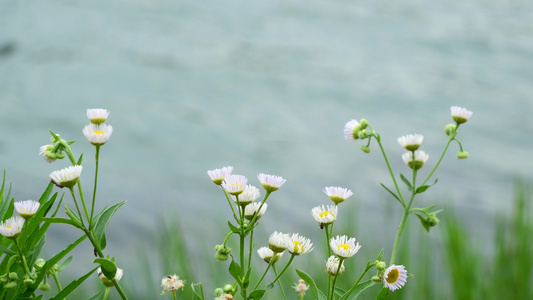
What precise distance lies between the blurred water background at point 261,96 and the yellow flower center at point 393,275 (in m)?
2.61

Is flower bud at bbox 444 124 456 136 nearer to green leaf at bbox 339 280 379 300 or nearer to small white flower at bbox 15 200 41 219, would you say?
green leaf at bbox 339 280 379 300

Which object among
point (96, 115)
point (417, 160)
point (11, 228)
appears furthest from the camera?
point (417, 160)

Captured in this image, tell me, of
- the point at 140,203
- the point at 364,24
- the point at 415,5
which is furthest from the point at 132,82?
the point at 415,5

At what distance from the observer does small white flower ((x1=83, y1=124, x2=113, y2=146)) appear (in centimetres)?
103

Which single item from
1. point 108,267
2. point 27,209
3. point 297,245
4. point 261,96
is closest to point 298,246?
point 297,245

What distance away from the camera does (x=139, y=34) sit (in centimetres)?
851

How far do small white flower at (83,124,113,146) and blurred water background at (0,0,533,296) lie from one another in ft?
8.47

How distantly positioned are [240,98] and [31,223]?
231 inches

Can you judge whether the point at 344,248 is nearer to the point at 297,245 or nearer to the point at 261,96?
the point at 297,245

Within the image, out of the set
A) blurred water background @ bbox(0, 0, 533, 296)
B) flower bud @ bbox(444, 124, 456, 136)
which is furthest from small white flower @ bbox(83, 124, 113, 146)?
blurred water background @ bbox(0, 0, 533, 296)

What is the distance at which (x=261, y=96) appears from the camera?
22.4ft

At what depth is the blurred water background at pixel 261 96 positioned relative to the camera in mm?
5074

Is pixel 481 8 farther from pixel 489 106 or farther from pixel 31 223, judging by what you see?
pixel 31 223

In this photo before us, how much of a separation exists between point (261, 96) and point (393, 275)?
5.89 m
